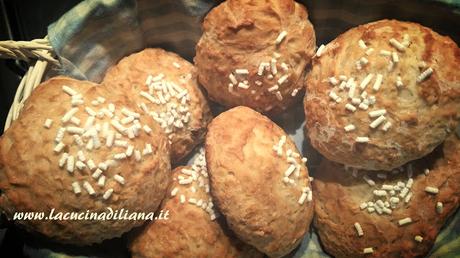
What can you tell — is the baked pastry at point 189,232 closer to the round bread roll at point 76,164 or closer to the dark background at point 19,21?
the round bread roll at point 76,164

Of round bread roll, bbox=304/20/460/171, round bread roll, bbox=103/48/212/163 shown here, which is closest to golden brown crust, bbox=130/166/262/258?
round bread roll, bbox=103/48/212/163

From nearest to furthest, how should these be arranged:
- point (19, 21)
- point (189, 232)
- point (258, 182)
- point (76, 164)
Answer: point (76, 164)
point (258, 182)
point (189, 232)
point (19, 21)

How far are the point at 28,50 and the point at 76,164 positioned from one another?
0.51 metres

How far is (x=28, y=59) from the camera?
1591 millimetres

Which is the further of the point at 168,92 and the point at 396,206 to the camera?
the point at 168,92

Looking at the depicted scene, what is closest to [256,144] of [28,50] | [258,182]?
[258,182]

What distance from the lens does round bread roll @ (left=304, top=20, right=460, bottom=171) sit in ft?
4.59

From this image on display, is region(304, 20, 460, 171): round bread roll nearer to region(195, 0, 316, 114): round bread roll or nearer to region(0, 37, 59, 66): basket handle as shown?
region(195, 0, 316, 114): round bread roll

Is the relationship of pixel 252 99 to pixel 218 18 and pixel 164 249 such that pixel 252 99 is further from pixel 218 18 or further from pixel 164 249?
pixel 164 249

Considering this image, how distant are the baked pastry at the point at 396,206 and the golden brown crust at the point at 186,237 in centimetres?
38

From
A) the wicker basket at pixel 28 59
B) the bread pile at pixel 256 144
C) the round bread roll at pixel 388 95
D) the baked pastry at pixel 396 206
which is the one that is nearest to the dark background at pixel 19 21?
the wicker basket at pixel 28 59

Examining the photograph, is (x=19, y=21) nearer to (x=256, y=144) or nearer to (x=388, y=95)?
(x=256, y=144)

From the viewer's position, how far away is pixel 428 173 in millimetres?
1590

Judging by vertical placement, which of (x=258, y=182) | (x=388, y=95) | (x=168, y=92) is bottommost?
(x=258, y=182)
